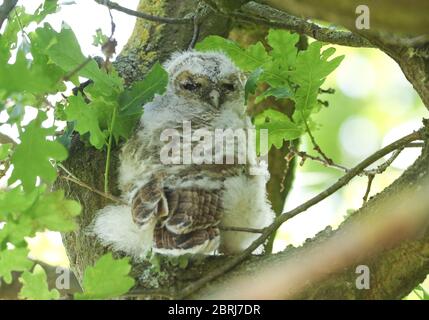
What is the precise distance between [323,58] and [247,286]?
0.70 metres

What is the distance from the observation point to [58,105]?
2070 millimetres

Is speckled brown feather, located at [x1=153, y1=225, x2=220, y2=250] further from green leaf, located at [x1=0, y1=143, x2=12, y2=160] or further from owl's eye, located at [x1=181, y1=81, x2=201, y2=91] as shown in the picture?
owl's eye, located at [x1=181, y1=81, x2=201, y2=91]

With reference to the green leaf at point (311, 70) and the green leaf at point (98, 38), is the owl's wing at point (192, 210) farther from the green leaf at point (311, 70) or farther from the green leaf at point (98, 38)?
the green leaf at point (98, 38)

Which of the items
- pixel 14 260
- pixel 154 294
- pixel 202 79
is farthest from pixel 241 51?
pixel 14 260

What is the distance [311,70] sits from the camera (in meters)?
2.00

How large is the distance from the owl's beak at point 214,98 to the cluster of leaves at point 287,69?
1.22ft

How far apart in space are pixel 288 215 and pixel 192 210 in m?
0.28

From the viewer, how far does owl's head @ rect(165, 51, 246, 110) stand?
2.60 m

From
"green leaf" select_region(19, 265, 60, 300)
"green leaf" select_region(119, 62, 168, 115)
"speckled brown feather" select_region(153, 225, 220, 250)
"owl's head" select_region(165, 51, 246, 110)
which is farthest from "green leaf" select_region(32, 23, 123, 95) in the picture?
"owl's head" select_region(165, 51, 246, 110)

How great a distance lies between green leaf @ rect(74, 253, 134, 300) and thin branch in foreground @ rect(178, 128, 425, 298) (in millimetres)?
224

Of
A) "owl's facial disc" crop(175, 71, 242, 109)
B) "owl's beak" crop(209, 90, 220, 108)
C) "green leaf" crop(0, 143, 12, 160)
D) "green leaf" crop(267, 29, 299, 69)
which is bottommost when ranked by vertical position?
"green leaf" crop(0, 143, 12, 160)

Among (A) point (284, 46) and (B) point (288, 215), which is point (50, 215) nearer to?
(B) point (288, 215)

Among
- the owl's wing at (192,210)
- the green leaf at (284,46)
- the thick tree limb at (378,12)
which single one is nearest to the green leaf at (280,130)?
the green leaf at (284,46)

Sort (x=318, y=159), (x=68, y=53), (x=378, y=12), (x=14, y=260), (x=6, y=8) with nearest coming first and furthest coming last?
(x=378, y=12) < (x=14, y=260) < (x=6, y=8) < (x=68, y=53) < (x=318, y=159)
